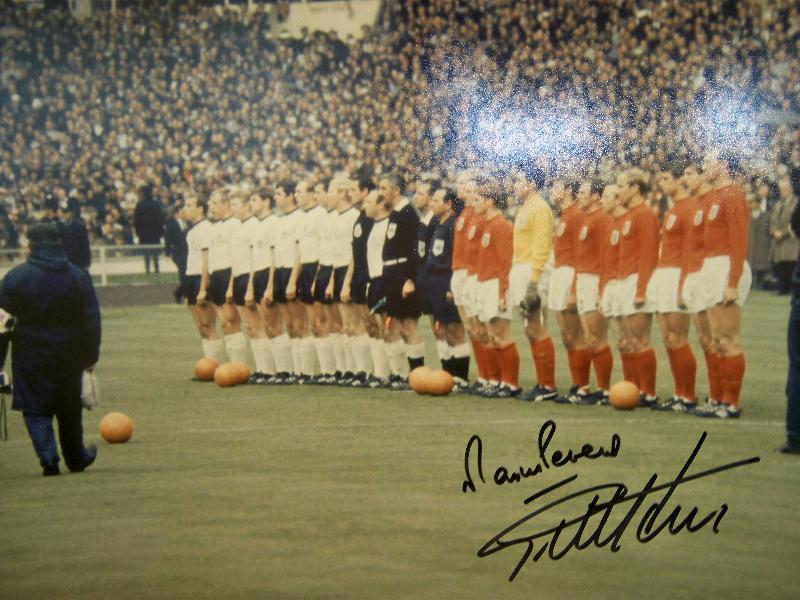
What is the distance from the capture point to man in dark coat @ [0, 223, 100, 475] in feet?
33.1

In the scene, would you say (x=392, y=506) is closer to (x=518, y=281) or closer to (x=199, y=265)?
(x=518, y=281)

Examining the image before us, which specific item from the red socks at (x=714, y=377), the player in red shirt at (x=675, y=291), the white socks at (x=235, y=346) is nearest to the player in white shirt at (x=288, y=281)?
the white socks at (x=235, y=346)

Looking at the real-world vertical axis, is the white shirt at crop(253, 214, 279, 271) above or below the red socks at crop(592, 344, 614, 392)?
above

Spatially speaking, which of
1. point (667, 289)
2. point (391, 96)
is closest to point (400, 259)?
point (667, 289)

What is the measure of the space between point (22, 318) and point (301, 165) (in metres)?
21.1

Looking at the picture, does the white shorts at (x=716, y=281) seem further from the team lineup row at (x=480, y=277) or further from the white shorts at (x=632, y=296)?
the white shorts at (x=632, y=296)

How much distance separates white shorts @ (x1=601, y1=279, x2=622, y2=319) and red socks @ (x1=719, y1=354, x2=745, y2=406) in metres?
1.08

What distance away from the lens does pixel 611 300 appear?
1277 centimetres

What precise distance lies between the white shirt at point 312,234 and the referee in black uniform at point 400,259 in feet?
3.47

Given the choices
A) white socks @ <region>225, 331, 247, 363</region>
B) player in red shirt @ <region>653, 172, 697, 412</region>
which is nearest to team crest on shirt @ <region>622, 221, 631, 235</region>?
player in red shirt @ <region>653, 172, 697, 412</region>

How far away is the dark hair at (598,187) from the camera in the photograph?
42.2ft

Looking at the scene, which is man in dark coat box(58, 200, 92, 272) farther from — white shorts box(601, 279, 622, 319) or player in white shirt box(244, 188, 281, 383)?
white shorts box(601, 279, 622, 319)

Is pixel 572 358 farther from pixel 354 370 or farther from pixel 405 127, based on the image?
pixel 405 127
